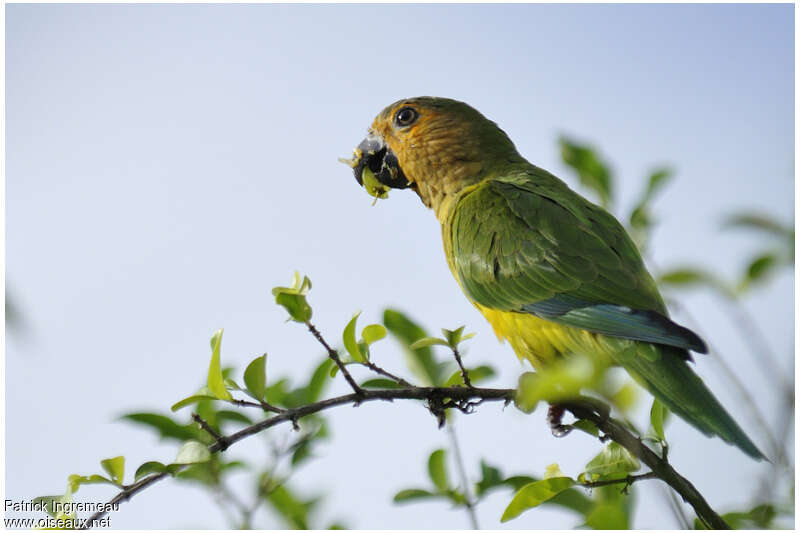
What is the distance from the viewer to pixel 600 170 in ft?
6.86

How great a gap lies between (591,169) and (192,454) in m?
1.29

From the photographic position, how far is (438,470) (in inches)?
83.6

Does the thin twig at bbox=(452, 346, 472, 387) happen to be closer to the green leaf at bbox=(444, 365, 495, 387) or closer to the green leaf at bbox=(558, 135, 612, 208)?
the green leaf at bbox=(444, 365, 495, 387)

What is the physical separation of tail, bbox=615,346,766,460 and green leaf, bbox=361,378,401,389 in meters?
0.83

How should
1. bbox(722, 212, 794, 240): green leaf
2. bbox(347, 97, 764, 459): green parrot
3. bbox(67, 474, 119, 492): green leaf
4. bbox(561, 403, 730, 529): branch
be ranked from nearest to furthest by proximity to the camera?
bbox(722, 212, 794, 240): green leaf < bbox(561, 403, 730, 529): branch < bbox(67, 474, 119, 492): green leaf < bbox(347, 97, 764, 459): green parrot

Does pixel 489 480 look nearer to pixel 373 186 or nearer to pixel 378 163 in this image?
pixel 373 186

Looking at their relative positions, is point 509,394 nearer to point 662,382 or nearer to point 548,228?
point 662,382

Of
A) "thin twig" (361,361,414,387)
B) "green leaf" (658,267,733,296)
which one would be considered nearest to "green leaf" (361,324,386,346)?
"thin twig" (361,361,414,387)

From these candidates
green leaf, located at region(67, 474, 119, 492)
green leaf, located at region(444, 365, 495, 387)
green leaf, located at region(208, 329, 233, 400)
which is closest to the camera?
green leaf, located at region(67, 474, 119, 492)

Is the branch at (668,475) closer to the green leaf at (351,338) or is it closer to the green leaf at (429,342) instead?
the green leaf at (429,342)

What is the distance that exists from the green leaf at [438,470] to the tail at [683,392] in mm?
703

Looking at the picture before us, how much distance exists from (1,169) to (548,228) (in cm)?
205

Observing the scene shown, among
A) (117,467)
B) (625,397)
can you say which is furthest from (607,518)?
(117,467)

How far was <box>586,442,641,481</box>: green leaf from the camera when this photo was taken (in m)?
1.88
